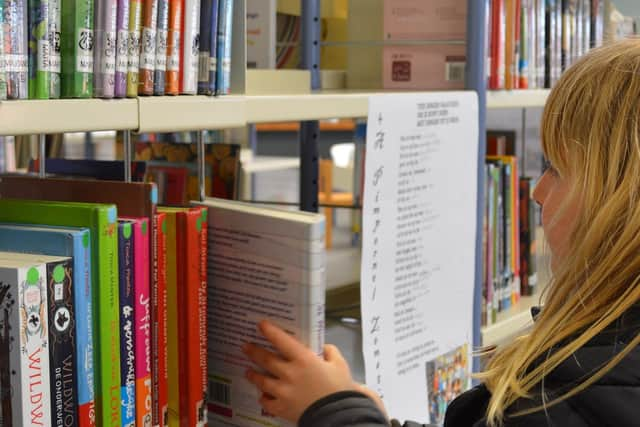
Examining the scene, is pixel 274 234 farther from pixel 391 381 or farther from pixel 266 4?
pixel 266 4

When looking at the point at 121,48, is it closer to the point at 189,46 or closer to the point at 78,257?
the point at 189,46

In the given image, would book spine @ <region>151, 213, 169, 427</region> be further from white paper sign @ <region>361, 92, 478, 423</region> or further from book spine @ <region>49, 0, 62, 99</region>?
white paper sign @ <region>361, 92, 478, 423</region>

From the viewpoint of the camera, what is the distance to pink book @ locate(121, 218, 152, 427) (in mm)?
965


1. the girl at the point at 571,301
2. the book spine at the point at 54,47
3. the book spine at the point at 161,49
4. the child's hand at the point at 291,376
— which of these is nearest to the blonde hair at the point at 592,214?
the girl at the point at 571,301

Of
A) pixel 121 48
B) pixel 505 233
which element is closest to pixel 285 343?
pixel 121 48

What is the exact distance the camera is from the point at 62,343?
877mm

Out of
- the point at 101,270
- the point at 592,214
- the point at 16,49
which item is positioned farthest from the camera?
the point at 592,214

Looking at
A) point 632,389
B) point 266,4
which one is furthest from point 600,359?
point 266,4

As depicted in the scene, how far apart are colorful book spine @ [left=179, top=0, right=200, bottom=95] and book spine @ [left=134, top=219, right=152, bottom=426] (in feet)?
0.53

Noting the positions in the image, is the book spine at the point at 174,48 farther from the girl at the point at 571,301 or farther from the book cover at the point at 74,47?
the girl at the point at 571,301

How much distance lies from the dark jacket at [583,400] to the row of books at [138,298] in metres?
0.09

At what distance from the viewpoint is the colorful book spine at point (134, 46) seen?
93 centimetres

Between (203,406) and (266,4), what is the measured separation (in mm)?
949

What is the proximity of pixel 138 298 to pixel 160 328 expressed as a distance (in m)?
0.06
